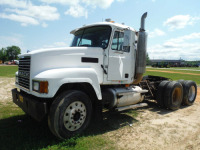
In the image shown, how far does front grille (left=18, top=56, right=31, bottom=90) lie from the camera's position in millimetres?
3777

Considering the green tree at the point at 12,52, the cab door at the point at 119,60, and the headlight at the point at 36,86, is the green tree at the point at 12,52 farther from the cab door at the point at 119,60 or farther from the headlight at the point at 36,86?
the headlight at the point at 36,86

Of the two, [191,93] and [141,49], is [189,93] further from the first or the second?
[141,49]

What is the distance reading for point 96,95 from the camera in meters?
4.10

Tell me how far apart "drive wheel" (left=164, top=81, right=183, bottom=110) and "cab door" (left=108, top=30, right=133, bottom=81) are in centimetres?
228

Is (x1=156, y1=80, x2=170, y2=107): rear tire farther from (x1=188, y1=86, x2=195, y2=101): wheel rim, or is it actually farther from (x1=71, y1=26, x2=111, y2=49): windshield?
(x1=71, y1=26, x2=111, y2=49): windshield

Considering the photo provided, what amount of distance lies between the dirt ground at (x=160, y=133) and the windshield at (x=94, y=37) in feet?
7.98

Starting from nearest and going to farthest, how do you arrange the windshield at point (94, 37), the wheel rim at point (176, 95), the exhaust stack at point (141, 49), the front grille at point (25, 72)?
the front grille at point (25, 72), the windshield at point (94, 37), the exhaust stack at point (141, 49), the wheel rim at point (176, 95)

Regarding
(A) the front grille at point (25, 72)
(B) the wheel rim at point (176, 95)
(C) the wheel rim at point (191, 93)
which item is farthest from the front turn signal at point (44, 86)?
(C) the wheel rim at point (191, 93)

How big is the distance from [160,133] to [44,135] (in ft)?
9.77

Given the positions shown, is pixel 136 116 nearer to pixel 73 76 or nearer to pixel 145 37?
pixel 145 37

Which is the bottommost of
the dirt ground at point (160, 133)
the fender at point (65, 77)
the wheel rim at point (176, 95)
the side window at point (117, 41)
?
the dirt ground at point (160, 133)

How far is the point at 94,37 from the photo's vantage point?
474 centimetres

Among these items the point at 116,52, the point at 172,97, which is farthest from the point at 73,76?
the point at 172,97

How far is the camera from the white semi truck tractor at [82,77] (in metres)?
3.45
